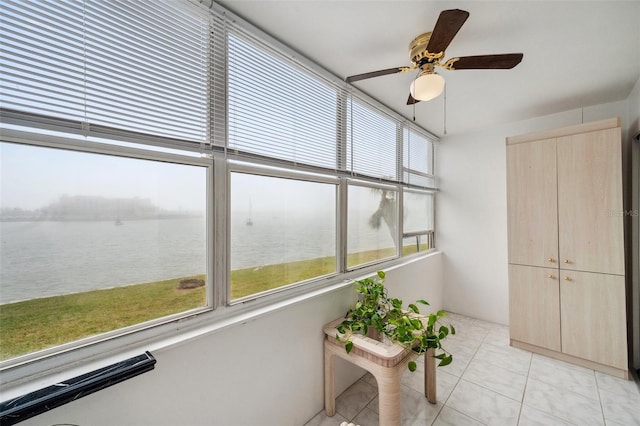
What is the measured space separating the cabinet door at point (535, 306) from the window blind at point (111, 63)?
3.32 meters

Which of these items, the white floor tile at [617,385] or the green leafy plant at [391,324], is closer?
the green leafy plant at [391,324]

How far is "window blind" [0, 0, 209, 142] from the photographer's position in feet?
2.85

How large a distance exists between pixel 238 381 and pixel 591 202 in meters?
3.28

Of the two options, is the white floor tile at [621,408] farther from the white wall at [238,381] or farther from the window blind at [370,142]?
the window blind at [370,142]

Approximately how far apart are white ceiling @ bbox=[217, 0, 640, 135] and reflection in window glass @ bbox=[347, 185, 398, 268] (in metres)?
1.03

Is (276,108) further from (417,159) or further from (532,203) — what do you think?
(532,203)

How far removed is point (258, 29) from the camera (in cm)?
155

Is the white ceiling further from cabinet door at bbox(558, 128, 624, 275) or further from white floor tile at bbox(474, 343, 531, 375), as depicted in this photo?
white floor tile at bbox(474, 343, 531, 375)

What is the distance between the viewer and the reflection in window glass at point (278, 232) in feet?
4.90

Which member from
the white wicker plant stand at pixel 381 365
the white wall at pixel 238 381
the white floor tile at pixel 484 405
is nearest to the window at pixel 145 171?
the white wall at pixel 238 381

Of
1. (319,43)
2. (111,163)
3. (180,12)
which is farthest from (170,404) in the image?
(319,43)

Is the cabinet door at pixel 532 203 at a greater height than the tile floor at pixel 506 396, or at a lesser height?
greater

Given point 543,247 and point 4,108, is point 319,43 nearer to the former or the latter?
point 4,108

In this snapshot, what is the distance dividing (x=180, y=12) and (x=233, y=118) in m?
0.55
